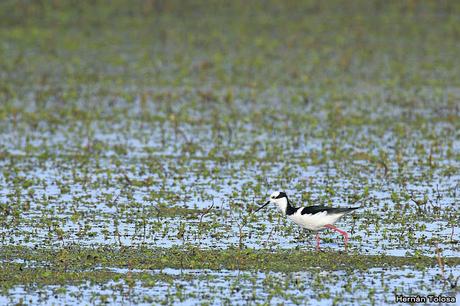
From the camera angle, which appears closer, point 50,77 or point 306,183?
point 306,183

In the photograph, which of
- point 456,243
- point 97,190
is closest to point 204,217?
point 97,190

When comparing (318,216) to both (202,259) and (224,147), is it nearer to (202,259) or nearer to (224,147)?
(202,259)

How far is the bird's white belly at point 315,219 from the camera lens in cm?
1306

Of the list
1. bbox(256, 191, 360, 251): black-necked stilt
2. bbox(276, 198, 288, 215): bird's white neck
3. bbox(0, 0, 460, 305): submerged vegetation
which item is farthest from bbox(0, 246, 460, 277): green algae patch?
bbox(276, 198, 288, 215): bird's white neck

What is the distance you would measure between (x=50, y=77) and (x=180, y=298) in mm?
19667

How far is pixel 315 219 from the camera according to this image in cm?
1311

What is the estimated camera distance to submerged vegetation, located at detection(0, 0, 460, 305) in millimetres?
11789

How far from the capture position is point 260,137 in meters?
21.6

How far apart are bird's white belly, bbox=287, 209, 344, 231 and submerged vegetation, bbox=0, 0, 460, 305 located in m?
0.28

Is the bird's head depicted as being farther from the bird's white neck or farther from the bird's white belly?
the bird's white belly

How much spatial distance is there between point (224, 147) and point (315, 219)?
7.61m

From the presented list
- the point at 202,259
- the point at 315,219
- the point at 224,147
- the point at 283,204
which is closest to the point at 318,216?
the point at 315,219

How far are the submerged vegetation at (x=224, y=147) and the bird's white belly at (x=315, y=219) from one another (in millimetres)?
281

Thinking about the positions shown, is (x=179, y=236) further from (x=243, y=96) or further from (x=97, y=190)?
(x=243, y=96)
